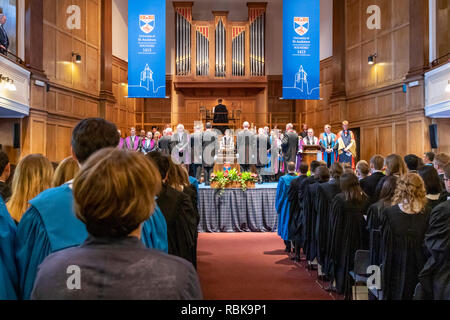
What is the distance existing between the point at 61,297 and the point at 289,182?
547 centimetres

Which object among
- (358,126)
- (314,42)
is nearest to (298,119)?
(358,126)

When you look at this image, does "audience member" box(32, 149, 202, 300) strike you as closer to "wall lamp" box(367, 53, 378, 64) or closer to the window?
the window

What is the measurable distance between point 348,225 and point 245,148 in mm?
5953

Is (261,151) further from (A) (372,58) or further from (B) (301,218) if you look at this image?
(A) (372,58)

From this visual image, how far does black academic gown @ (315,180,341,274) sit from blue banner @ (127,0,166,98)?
24.1ft

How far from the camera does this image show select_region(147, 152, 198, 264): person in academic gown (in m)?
2.65

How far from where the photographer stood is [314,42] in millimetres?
10562

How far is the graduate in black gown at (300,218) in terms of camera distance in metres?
5.30

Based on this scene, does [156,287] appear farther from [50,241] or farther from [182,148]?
[182,148]

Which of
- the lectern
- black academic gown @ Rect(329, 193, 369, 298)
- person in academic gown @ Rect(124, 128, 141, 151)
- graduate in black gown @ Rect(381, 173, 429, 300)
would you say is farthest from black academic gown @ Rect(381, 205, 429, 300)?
person in academic gown @ Rect(124, 128, 141, 151)

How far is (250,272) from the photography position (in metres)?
5.10

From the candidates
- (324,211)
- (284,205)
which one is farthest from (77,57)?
(324,211)

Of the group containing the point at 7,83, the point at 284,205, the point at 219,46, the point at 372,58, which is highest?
the point at 219,46
